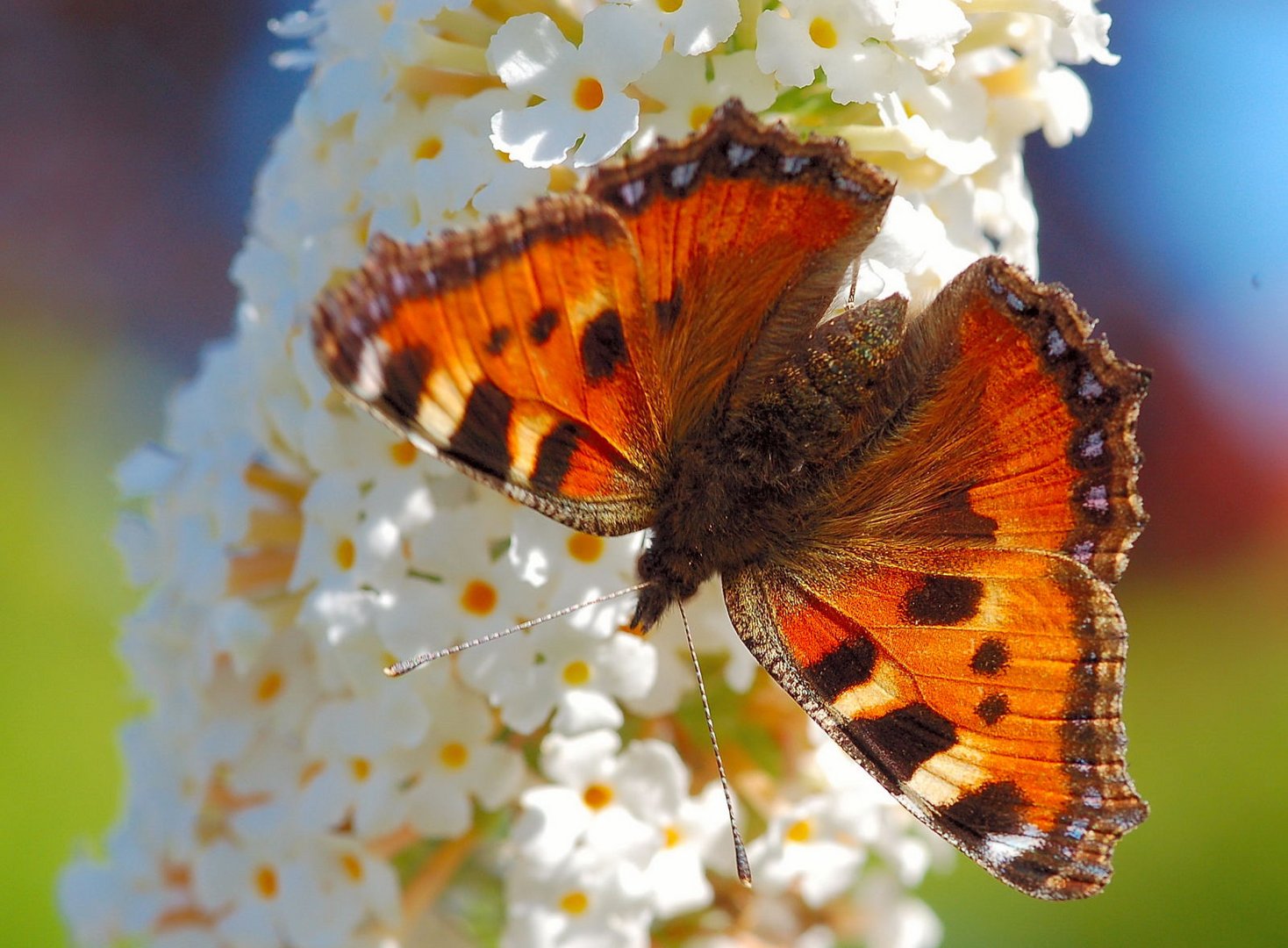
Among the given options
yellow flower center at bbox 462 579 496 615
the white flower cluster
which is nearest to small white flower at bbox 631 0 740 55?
the white flower cluster

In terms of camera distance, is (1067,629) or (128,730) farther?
(128,730)

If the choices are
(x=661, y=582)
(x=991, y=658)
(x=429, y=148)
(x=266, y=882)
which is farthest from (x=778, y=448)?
(x=266, y=882)

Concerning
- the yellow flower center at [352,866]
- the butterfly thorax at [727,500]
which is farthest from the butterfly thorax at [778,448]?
the yellow flower center at [352,866]

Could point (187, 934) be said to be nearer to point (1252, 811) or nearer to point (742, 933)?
point (742, 933)

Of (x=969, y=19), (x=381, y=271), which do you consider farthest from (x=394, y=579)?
(x=969, y=19)

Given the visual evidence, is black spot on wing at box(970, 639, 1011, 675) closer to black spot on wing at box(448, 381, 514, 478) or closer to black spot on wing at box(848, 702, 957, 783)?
black spot on wing at box(848, 702, 957, 783)

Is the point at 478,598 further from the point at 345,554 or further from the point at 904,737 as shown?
the point at 904,737

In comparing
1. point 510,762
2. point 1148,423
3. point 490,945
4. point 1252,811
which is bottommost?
point 1252,811
